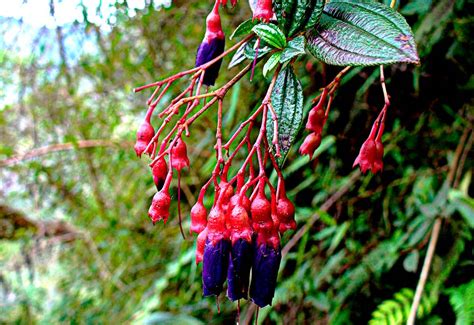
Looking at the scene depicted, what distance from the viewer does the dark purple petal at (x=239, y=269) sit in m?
0.46

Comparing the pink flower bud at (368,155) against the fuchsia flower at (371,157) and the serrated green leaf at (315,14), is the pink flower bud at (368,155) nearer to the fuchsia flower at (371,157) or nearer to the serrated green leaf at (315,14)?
the fuchsia flower at (371,157)

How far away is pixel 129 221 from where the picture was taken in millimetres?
1874

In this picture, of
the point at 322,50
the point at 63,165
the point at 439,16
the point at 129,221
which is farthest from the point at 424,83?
the point at 63,165

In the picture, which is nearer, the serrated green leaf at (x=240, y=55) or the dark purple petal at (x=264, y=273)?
the dark purple petal at (x=264, y=273)

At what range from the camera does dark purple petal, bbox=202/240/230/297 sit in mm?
473

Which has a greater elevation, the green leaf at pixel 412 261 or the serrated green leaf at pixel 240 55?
the serrated green leaf at pixel 240 55

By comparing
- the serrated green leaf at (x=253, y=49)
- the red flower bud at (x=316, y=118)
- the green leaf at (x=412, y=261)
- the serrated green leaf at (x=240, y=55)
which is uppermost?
the serrated green leaf at (x=253, y=49)

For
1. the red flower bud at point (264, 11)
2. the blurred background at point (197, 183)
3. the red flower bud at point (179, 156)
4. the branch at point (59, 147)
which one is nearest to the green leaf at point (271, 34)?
the red flower bud at point (264, 11)

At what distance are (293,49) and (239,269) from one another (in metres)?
0.20

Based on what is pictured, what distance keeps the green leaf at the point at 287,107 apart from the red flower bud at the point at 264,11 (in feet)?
0.22

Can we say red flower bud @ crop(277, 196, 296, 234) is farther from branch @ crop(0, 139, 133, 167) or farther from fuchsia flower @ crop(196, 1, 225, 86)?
branch @ crop(0, 139, 133, 167)

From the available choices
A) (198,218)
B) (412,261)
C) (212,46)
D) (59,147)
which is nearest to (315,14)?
(212,46)

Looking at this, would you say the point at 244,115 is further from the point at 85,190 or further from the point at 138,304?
the point at 85,190

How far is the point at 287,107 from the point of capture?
0.53m
